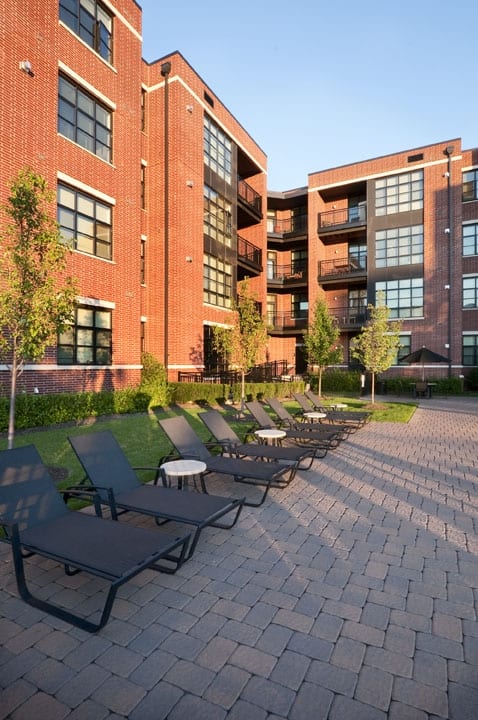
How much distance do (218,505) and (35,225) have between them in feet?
18.3

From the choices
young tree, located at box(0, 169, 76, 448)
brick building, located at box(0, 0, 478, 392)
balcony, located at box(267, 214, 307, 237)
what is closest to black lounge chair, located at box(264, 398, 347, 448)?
young tree, located at box(0, 169, 76, 448)

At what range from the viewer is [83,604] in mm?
3123

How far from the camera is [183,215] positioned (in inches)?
790

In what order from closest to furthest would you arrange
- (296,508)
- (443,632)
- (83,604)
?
1. (443,632)
2. (83,604)
3. (296,508)

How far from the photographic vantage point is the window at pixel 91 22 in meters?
14.0

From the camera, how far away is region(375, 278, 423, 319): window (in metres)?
28.3

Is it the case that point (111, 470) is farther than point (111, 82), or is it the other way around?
point (111, 82)

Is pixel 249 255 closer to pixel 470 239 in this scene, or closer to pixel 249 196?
pixel 249 196

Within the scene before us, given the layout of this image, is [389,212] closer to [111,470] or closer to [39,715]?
[111,470]

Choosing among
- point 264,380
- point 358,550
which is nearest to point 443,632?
point 358,550

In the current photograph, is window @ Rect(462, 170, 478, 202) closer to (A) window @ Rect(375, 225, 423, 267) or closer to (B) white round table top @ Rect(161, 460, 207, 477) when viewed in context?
(A) window @ Rect(375, 225, 423, 267)

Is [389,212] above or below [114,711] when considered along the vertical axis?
above

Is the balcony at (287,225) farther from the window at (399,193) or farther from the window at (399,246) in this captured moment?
the window at (399,246)

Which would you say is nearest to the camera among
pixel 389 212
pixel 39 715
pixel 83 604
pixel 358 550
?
pixel 39 715
